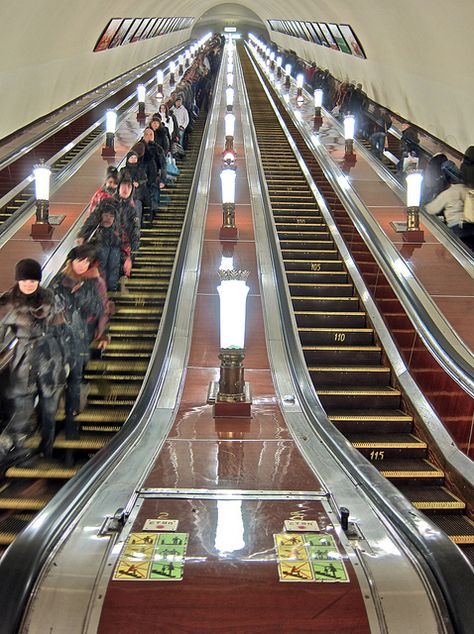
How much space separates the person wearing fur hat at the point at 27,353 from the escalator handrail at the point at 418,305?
2869mm

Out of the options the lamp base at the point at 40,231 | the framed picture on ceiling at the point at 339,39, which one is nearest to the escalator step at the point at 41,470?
the lamp base at the point at 40,231

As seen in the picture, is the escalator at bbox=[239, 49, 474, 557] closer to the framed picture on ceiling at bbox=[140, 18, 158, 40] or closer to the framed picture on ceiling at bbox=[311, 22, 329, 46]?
the framed picture on ceiling at bbox=[311, 22, 329, 46]

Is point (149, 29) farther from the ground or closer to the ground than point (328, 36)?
farther from the ground

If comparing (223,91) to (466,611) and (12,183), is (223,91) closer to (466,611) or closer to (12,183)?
(12,183)

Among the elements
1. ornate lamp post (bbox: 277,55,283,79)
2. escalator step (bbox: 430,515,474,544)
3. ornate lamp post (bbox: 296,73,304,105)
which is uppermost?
ornate lamp post (bbox: 277,55,283,79)

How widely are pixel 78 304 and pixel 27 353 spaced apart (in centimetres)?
96

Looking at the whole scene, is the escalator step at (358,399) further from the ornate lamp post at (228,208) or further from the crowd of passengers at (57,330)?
the ornate lamp post at (228,208)

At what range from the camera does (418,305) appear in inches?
261

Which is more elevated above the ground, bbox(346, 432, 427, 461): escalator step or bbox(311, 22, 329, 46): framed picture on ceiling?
bbox(311, 22, 329, 46): framed picture on ceiling

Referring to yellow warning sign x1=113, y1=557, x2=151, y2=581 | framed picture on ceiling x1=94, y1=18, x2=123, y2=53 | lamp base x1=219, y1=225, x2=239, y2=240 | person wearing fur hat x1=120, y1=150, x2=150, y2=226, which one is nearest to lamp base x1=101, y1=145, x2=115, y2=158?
person wearing fur hat x1=120, y1=150, x2=150, y2=226

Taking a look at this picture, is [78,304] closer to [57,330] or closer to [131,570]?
[57,330]

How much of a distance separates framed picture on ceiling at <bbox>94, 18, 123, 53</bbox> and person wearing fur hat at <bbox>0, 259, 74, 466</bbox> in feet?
68.6

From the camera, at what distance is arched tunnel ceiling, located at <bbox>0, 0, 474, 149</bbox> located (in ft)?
44.8

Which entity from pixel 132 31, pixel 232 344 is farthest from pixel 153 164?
pixel 132 31
